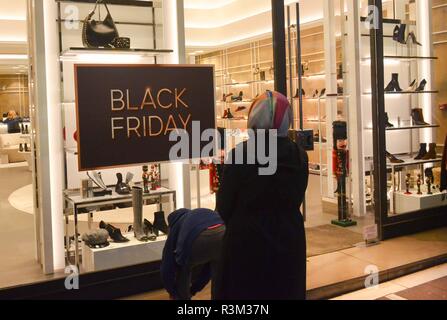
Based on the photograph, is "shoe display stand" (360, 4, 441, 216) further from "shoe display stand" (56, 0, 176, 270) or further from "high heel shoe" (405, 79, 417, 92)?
"shoe display stand" (56, 0, 176, 270)

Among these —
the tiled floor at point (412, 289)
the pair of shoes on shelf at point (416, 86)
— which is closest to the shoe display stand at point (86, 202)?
the tiled floor at point (412, 289)

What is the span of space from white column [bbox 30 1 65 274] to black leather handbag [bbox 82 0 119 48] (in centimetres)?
23

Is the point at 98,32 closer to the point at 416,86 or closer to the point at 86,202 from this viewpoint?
the point at 86,202

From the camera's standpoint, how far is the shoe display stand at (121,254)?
3.47m

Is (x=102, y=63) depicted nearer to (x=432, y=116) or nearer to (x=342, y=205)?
(x=342, y=205)

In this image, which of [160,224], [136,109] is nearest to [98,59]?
[136,109]

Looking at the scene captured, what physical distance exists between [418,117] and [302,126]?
1.83m

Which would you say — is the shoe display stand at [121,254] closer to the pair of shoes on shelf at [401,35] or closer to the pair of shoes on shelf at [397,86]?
the pair of shoes on shelf at [397,86]

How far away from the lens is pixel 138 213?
3.70m

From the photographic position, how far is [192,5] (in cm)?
1071

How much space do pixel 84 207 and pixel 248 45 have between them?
889 cm

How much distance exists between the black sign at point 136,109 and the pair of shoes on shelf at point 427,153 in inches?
115

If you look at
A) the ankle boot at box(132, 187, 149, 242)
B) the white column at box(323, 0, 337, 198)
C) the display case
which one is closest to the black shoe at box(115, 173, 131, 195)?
the ankle boot at box(132, 187, 149, 242)

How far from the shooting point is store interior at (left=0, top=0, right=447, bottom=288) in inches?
142
